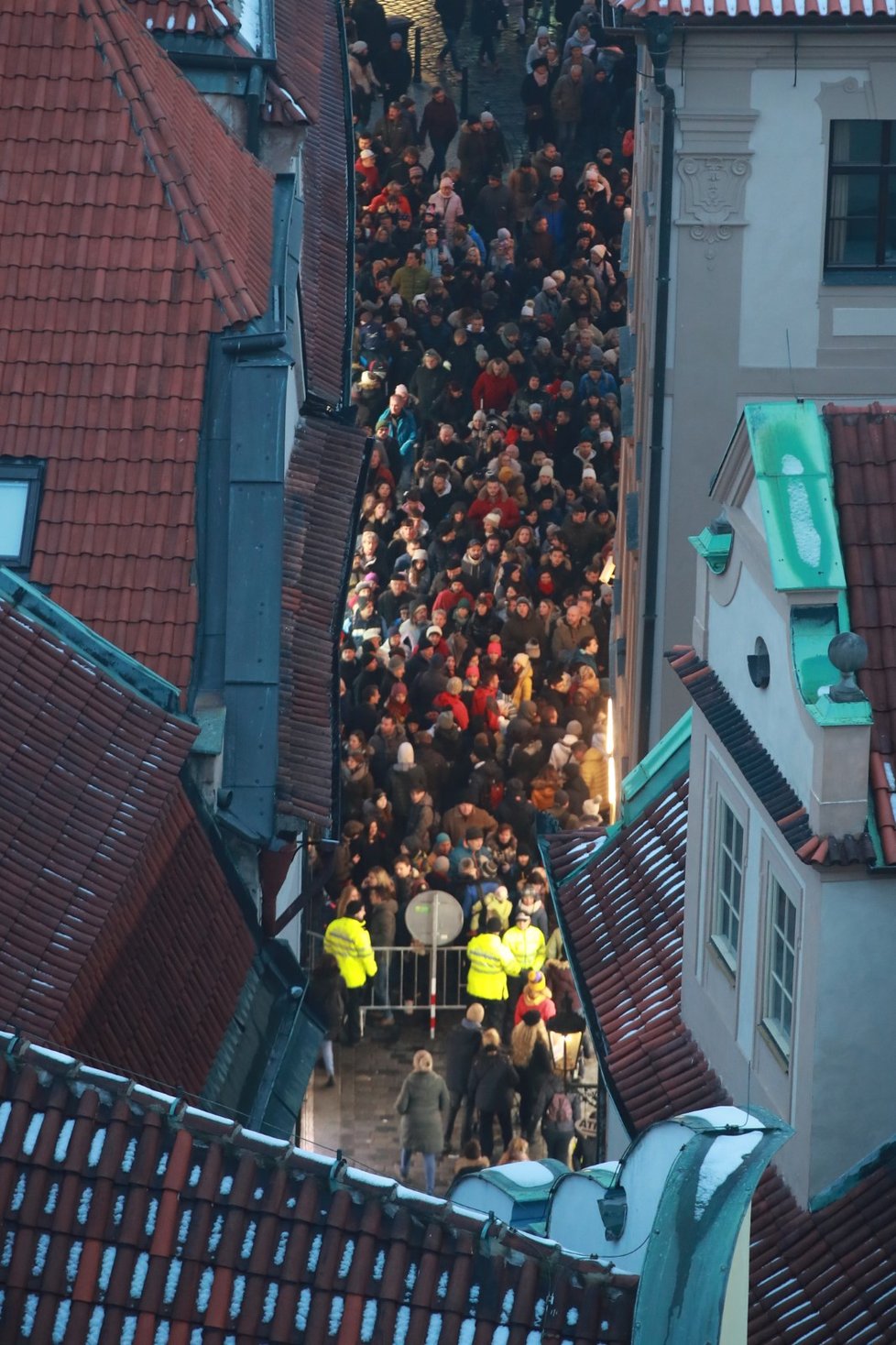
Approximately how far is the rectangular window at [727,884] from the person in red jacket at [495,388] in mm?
20817

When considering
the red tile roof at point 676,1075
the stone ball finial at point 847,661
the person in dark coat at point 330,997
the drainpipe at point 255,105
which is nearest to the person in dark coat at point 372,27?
the drainpipe at point 255,105

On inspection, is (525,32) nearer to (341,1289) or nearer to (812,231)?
(812,231)

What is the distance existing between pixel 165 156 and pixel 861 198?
24.5 ft

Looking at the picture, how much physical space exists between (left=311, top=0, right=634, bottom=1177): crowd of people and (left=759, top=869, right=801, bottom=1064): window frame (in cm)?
529

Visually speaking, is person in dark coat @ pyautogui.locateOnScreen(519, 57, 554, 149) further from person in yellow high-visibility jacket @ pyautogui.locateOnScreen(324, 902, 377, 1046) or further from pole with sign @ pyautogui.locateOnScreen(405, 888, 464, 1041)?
pole with sign @ pyautogui.locateOnScreen(405, 888, 464, 1041)

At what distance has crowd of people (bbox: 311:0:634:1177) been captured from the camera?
27.6 metres

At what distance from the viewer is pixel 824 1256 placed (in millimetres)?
15164

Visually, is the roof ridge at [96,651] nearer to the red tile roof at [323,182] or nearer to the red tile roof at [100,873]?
the red tile roof at [100,873]

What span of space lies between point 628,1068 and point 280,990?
4.71 metres

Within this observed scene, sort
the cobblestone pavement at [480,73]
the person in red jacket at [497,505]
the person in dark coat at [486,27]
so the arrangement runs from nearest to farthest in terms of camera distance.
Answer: the person in red jacket at [497,505]
the cobblestone pavement at [480,73]
the person in dark coat at [486,27]

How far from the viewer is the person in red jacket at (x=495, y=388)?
37.9 meters

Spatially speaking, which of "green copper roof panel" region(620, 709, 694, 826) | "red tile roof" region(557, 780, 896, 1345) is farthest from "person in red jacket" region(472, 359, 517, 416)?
"red tile roof" region(557, 780, 896, 1345)

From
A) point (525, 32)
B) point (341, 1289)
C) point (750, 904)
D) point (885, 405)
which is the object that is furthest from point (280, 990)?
point (525, 32)

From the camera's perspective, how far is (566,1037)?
87.2 feet
